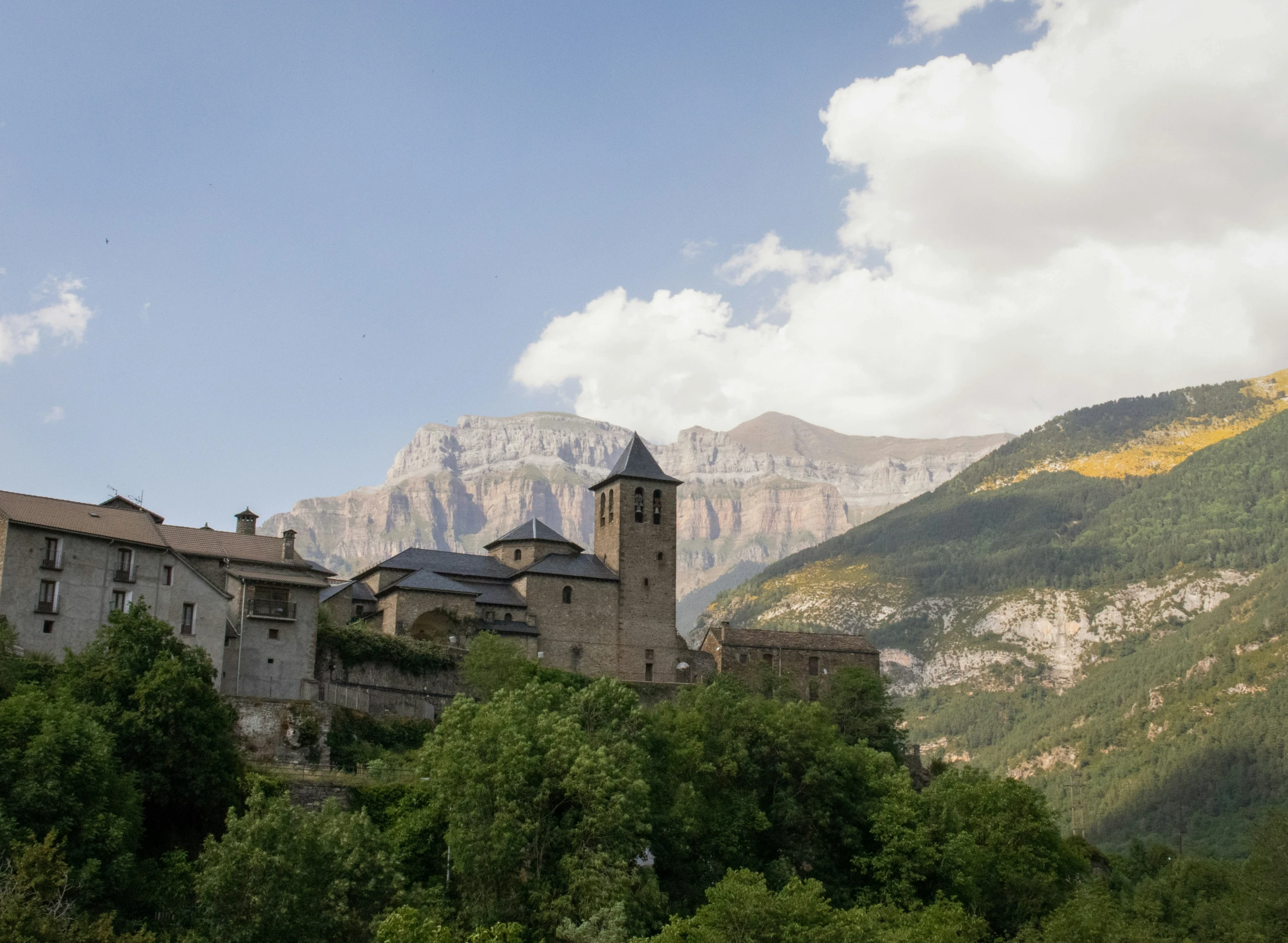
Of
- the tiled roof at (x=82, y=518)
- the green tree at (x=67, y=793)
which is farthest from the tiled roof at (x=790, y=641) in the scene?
the green tree at (x=67, y=793)

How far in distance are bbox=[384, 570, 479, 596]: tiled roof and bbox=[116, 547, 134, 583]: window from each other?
66.5ft

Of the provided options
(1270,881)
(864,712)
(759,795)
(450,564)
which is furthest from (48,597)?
(1270,881)

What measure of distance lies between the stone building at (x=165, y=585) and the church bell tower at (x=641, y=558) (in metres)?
21.2

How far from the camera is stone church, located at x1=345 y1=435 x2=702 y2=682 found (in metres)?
74.8

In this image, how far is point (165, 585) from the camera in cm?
5644

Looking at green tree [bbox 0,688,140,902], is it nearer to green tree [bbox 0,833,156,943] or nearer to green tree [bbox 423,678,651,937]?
green tree [bbox 0,833,156,943]

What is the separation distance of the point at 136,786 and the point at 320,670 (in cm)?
1735

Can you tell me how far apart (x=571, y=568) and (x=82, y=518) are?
31458mm

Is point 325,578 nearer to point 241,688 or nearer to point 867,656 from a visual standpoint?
point 241,688

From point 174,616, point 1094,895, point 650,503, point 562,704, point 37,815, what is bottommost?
point 1094,895

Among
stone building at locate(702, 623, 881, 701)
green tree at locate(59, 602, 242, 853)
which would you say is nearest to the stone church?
stone building at locate(702, 623, 881, 701)

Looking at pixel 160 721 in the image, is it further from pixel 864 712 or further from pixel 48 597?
pixel 864 712

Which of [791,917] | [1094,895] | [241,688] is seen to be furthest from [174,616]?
[1094,895]

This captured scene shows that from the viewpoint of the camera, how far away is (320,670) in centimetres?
6269
